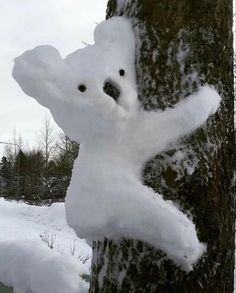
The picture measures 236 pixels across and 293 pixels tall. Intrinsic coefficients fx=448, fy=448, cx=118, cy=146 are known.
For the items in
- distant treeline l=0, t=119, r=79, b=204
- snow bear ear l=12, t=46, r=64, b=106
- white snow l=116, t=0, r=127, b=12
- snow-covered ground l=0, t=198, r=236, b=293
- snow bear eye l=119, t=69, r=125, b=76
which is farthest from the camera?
distant treeline l=0, t=119, r=79, b=204

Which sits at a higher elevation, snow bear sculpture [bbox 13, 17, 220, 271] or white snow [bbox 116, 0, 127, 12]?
white snow [bbox 116, 0, 127, 12]

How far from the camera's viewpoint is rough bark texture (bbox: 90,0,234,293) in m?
1.83

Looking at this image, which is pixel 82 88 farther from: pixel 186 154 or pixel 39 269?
pixel 39 269

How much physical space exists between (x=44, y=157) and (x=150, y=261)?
30.2 metres

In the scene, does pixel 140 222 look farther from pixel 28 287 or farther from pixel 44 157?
pixel 44 157

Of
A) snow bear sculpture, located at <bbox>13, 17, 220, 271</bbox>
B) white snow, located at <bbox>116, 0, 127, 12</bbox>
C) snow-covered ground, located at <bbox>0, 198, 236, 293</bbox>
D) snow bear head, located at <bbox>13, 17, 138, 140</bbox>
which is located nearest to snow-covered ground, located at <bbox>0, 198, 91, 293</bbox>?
snow-covered ground, located at <bbox>0, 198, 236, 293</bbox>

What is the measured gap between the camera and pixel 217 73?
6.47ft

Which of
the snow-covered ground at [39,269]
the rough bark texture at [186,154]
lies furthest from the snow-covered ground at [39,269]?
the rough bark texture at [186,154]

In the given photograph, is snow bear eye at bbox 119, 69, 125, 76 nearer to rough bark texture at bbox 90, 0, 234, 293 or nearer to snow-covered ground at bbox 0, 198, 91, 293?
rough bark texture at bbox 90, 0, 234, 293

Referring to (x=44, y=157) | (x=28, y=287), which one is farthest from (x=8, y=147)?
(x=28, y=287)

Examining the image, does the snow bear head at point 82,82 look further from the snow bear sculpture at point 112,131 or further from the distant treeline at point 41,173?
the distant treeline at point 41,173

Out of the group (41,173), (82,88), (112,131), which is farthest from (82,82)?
(41,173)

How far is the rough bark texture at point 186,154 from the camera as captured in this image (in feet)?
5.99

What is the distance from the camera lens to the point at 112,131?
1.84m
